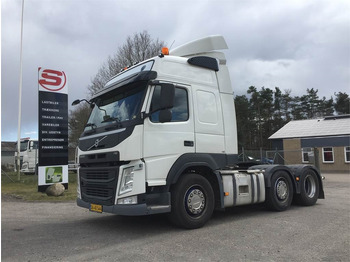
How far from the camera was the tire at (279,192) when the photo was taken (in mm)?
7836

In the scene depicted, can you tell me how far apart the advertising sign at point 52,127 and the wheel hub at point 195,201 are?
877 cm

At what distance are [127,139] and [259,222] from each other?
3.42m

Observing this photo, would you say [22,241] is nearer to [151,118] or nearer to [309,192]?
[151,118]

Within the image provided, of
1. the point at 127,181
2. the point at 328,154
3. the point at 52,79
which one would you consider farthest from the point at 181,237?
the point at 328,154

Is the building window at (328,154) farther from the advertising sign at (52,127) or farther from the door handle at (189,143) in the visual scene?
the door handle at (189,143)

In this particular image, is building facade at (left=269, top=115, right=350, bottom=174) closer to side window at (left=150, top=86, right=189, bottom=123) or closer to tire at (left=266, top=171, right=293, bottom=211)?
tire at (left=266, top=171, right=293, bottom=211)

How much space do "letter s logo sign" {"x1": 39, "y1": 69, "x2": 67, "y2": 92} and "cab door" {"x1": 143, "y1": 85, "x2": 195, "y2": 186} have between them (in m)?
8.95

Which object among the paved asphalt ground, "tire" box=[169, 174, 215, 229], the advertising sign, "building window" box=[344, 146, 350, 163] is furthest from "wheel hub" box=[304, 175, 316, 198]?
"building window" box=[344, 146, 350, 163]

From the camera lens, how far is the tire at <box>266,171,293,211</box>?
25.7 ft

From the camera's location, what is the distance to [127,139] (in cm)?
549

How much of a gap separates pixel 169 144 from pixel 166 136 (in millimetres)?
161

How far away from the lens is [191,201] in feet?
20.1

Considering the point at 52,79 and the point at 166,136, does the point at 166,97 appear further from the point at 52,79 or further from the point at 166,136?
the point at 52,79

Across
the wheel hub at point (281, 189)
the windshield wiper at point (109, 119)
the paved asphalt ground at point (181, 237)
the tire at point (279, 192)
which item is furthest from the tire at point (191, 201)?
the wheel hub at point (281, 189)
